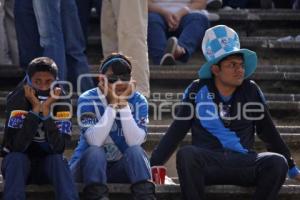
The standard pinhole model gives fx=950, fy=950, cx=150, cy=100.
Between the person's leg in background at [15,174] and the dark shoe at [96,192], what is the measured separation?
0.36 meters

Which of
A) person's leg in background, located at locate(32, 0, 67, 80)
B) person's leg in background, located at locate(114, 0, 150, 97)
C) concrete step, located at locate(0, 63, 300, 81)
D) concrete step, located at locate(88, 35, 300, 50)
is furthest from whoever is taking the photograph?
concrete step, located at locate(88, 35, 300, 50)

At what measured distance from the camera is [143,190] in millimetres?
5258

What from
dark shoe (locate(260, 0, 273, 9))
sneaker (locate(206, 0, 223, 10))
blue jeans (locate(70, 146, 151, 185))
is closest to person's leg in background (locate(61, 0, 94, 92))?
blue jeans (locate(70, 146, 151, 185))

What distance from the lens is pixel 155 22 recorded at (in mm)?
7406

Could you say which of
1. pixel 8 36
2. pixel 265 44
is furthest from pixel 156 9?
pixel 8 36

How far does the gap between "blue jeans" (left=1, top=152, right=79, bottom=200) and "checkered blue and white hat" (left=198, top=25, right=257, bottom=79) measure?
1.06 metres

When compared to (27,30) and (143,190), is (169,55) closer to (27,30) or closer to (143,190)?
(27,30)

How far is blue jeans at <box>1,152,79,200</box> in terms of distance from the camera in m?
5.17

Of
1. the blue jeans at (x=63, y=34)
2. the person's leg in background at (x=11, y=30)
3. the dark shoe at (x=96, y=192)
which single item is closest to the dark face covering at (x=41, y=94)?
the dark shoe at (x=96, y=192)

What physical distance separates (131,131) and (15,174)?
28.5 inches

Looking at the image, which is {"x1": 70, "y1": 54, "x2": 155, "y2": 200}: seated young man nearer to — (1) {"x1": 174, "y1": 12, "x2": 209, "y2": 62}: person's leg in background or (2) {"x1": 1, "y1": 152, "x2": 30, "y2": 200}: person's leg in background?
(2) {"x1": 1, "y1": 152, "x2": 30, "y2": 200}: person's leg in background

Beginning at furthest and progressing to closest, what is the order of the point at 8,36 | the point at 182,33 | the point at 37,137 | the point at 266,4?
the point at 266,4, the point at 182,33, the point at 8,36, the point at 37,137

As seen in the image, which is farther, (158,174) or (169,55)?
(169,55)

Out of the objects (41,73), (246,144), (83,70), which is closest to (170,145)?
(246,144)
